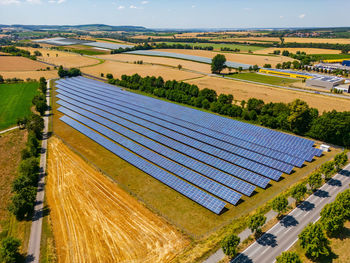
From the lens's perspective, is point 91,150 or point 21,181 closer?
point 21,181

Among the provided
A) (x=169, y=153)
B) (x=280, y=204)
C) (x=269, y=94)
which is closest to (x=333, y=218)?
(x=280, y=204)

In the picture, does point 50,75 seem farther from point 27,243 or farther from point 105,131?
point 27,243

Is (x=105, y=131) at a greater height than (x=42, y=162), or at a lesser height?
greater

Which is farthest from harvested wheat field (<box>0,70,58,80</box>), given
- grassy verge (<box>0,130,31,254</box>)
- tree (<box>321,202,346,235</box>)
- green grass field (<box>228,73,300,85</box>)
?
tree (<box>321,202,346,235</box>)

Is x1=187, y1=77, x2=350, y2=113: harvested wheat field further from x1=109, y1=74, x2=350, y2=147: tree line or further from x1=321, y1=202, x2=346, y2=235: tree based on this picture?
x1=321, y1=202, x2=346, y2=235: tree

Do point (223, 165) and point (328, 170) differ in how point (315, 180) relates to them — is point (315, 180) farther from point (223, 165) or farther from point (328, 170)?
point (223, 165)

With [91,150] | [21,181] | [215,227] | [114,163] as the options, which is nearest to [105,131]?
[91,150]

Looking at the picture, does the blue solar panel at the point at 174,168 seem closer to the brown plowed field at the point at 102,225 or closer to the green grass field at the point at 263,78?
the brown plowed field at the point at 102,225
